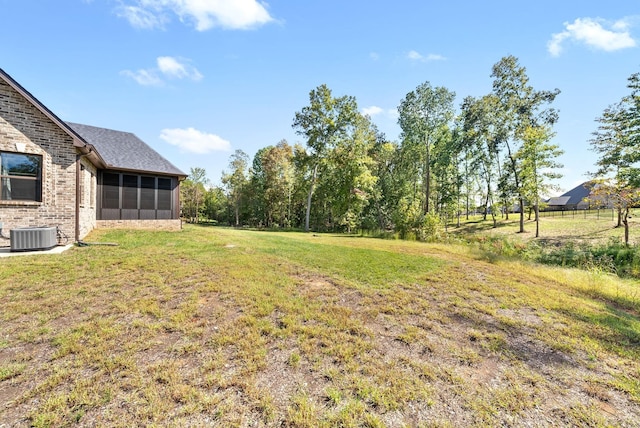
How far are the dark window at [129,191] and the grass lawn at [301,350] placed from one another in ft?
25.0

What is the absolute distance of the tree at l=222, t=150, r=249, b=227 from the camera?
35.3m

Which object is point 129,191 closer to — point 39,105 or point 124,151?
point 124,151

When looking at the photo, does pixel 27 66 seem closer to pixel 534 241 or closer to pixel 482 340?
pixel 482 340

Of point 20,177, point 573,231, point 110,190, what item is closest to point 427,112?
point 573,231

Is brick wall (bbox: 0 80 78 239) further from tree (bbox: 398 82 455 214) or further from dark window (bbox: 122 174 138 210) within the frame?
tree (bbox: 398 82 455 214)

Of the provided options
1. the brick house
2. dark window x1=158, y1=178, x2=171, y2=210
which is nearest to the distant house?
dark window x1=158, y1=178, x2=171, y2=210

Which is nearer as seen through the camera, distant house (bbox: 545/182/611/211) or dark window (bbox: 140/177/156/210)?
dark window (bbox: 140/177/156/210)

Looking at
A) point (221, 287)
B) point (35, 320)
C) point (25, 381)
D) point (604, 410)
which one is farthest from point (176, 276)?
point (604, 410)

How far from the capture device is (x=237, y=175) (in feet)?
116

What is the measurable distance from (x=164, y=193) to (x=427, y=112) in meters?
23.9

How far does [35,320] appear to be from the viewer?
12.4 feet

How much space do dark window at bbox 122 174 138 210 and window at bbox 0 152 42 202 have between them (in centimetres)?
485

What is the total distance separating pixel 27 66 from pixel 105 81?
2.67m

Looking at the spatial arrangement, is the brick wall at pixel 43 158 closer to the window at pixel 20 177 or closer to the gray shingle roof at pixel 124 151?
the window at pixel 20 177
